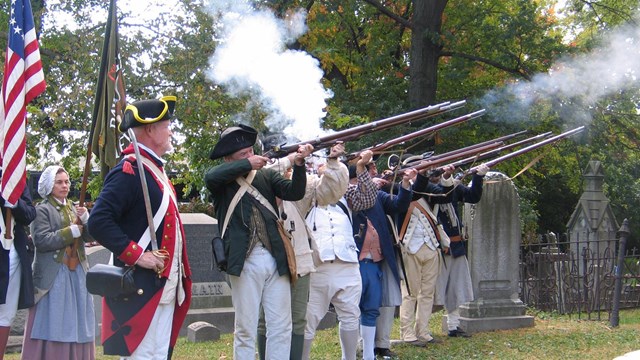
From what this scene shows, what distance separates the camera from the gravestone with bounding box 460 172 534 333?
1057cm

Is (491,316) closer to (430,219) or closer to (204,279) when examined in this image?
(430,219)

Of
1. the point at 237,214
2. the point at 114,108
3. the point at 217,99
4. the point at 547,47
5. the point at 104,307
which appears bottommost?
the point at 104,307

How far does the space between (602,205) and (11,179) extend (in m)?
14.8

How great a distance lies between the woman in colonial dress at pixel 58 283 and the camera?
6.93 meters

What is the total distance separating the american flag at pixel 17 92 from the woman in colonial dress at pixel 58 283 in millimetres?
684

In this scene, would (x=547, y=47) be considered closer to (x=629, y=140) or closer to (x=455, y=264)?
(x=629, y=140)

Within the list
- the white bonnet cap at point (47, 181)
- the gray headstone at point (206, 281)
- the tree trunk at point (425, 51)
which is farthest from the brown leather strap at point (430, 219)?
the tree trunk at point (425, 51)

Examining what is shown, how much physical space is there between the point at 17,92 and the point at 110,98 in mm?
1047

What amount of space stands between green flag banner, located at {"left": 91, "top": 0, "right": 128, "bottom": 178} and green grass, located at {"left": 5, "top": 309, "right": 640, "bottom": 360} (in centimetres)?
337

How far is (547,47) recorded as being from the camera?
59.3 ft

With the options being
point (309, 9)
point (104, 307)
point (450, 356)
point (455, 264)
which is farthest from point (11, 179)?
point (309, 9)

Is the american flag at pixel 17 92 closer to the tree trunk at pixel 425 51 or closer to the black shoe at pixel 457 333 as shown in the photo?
the black shoe at pixel 457 333

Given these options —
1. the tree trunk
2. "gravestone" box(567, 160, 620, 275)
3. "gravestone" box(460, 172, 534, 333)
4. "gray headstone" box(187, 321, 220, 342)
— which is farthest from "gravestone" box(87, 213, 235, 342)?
"gravestone" box(567, 160, 620, 275)

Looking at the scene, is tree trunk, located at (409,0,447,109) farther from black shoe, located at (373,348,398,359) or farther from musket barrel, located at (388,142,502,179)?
black shoe, located at (373,348,398,359)
